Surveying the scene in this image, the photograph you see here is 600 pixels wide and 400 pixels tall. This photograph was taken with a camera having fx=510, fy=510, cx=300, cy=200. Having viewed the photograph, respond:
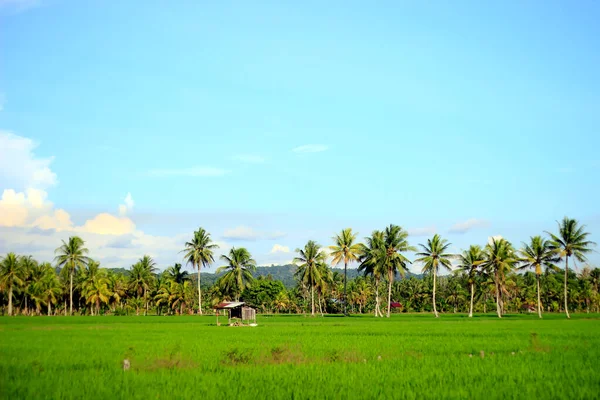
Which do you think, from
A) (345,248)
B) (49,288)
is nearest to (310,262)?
(345,248)

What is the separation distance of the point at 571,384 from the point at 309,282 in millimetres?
61602

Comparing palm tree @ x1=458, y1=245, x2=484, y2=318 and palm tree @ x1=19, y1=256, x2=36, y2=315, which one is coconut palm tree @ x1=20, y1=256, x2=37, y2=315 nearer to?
palm tree @ x1=19, y1=256, x2=36, y2=315

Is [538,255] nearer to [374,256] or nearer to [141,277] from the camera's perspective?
[374,256]

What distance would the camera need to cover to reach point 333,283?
105062mm

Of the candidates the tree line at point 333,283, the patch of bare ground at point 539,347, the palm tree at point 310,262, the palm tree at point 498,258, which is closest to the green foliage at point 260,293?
the tree line at point 333,283

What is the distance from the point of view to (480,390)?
1164cm

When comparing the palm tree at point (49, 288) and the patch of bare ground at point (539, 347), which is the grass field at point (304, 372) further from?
the palm tree at point (49, 288)

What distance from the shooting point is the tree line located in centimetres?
6512

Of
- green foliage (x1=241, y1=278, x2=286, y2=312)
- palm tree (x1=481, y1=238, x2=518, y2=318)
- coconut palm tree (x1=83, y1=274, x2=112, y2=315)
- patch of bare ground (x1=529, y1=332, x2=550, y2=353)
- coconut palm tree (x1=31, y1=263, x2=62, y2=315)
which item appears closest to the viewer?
patch of bare ground (x1=529, y1=332, x2=550, y2=353)

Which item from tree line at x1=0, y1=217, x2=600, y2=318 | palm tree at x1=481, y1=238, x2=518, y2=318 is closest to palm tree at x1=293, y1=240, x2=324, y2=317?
tree line at x1=0, y1=217, x2=600, y2=318

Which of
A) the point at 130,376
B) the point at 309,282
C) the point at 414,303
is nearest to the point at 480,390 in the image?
the point at 130,376

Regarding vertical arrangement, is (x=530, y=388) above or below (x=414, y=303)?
above

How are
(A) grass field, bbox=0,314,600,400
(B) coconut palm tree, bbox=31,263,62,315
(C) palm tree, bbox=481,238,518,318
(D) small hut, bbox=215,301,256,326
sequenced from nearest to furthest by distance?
(A) grass field, bbox=0,314,600,400 → (D) small hut, bbox=215,301,256,326 → (C) palm tree, bbox=481,238,518,318 → (B) coconut palm tree, bbox=31,263,62,315

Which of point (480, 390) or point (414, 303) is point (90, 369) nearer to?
point (480, 390)
